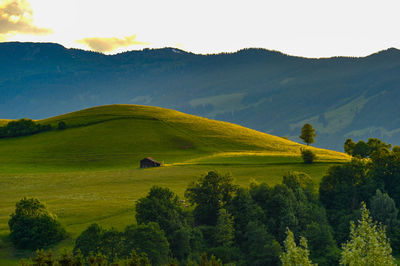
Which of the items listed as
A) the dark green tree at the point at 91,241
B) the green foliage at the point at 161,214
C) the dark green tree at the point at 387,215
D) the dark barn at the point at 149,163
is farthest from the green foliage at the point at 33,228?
the dark barn at the point at 149,163

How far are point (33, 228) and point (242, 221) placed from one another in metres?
27.5

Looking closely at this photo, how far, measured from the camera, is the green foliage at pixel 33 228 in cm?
4750

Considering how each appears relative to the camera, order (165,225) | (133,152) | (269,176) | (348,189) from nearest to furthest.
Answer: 1. (165,225)
2. (348,189)
3. (269,176)
4. (133,152)

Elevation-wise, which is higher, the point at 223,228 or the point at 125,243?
the point at 125,243

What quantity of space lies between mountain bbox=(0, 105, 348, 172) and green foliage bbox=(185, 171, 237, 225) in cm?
4768

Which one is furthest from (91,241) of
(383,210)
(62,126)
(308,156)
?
(62,126)

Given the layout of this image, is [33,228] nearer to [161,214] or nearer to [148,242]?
[148,242]

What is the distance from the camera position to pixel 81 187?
81875mm

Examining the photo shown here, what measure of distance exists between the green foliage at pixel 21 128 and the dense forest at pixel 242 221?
334 feet

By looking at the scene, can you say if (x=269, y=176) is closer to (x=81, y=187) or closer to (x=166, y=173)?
(x=166, y=173)

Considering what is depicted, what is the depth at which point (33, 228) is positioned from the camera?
4806cm

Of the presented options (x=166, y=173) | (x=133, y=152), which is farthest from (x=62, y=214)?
(x=133, y=152)

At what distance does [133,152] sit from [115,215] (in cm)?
7119

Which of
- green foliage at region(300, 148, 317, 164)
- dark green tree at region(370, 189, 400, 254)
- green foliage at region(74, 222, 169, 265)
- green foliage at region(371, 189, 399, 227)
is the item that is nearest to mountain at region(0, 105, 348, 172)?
green foliage at region(300, 148, 317, 164)
